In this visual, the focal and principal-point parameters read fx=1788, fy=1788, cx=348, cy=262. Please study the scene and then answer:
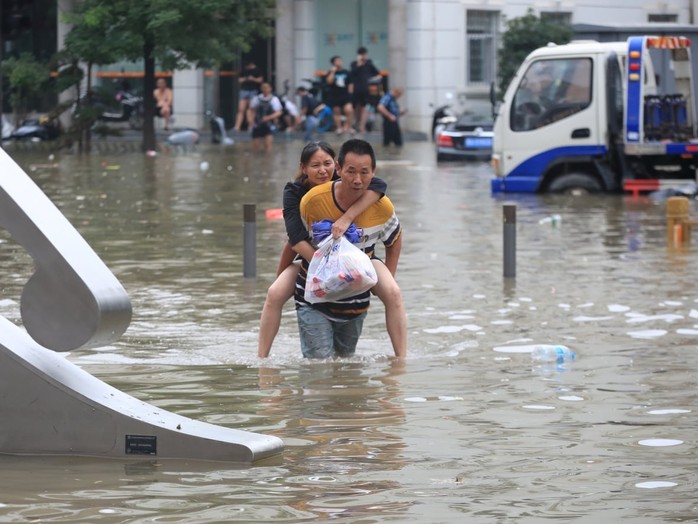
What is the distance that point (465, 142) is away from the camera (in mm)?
38469

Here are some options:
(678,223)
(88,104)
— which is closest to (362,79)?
(88,104)

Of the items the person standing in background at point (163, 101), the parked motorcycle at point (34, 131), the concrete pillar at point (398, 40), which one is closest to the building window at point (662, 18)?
the concrete pillar at point (398, 40)

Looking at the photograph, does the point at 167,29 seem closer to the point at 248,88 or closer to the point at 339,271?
the point at 248,88

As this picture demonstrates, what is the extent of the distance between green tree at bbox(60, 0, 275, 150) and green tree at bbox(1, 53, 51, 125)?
1561mm

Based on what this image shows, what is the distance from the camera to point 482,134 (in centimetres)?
3869

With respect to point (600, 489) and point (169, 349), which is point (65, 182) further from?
point (600, 489)

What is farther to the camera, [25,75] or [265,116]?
[265,116]

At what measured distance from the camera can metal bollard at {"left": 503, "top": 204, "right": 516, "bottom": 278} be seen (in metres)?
15.1

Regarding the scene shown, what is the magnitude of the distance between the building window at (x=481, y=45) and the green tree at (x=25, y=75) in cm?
1735

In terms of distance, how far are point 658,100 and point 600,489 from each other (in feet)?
64.7

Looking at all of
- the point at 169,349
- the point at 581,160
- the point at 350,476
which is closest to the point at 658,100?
the point at 581,160

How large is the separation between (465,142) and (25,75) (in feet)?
32.4

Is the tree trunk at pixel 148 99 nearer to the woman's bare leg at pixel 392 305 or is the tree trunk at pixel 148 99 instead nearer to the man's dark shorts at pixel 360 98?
the man's dark shorts at pixel 360 98

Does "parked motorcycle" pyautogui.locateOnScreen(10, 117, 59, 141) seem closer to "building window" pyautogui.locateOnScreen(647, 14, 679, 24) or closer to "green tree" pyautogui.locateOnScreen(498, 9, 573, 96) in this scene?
"green tree" pyautogui.locateOnScreen(498, 9, 573, 96)
